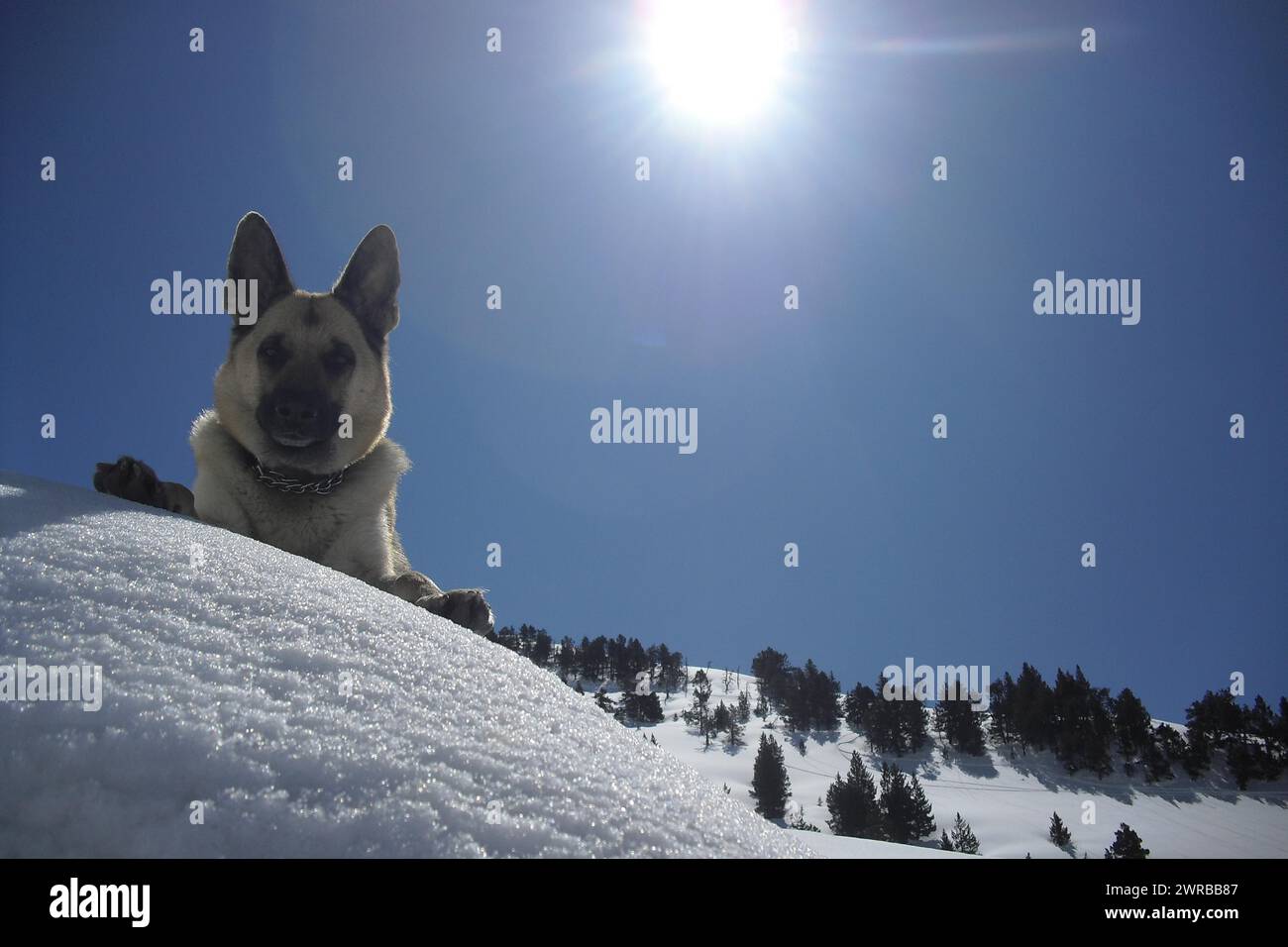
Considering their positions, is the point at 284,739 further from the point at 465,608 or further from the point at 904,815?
the point at 904,815

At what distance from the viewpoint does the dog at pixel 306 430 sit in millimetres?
5793

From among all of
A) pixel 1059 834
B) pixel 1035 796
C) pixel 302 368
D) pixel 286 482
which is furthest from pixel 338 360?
pixel 1035 796

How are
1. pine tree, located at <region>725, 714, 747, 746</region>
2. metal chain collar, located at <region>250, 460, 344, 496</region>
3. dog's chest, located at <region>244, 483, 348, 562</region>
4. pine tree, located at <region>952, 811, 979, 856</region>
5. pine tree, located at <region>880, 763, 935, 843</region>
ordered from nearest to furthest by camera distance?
dog's chest, located at <region>244, 483, 348, 562</region>, metal chain collar, located at <region>250, 460, 344, 496</region>, pine tree, located at <region>952, 811, 979, 856</region>, pine tree, located at <region>880, 763, 935, 843</region>, pine tree, located at <region>725, 714, 747, 746</region>

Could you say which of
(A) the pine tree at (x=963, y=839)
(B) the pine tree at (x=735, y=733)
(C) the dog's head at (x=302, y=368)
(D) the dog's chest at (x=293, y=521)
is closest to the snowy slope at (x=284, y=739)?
(D) the dog's chest at (x=293, y=521)

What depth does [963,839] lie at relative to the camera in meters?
65.1

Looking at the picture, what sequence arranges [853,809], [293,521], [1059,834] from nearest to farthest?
[293,521], [853,809], [1059,834]

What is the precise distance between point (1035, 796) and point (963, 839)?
103 feet

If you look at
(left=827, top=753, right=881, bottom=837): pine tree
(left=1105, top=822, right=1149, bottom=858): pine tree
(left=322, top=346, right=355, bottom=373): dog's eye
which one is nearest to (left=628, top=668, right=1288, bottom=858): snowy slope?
(left=827, top=753, right=881, bottom=837): pine tree

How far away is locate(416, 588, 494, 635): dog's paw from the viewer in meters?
4.80

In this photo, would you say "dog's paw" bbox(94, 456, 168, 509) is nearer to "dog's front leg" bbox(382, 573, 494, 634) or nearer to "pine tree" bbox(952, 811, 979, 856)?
"dog's front leg" bbox(382, 573, 494, 634)

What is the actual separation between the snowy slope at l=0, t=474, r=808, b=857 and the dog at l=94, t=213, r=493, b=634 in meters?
2.93

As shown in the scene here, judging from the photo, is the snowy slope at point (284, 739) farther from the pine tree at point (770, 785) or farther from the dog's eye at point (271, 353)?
the pine tree at point (770, 785)

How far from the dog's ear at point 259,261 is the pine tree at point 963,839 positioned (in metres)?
76.3
